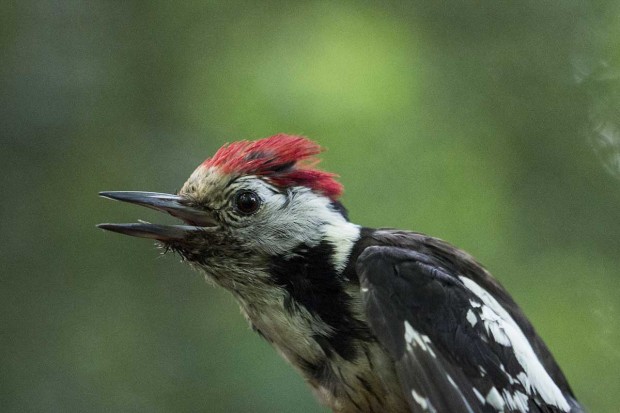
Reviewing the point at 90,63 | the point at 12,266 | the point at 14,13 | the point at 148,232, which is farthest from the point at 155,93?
the point at 148,232

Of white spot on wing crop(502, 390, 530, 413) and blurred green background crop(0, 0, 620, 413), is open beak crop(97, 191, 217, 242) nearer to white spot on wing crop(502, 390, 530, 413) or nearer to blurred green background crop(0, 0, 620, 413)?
white spot on wing crop(502, 390, 530, 413)

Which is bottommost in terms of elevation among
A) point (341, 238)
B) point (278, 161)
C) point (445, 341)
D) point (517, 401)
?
point (517, 401)

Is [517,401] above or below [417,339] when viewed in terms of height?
below

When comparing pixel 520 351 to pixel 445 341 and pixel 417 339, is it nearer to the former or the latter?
pixel 445 341

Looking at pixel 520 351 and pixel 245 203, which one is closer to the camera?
pixel 520 351

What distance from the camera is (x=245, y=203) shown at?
9.84ft

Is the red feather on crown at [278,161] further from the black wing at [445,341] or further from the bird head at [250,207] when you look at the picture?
the black wing at [445,341]

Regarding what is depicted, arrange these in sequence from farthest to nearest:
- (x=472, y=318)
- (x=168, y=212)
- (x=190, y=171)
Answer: (x=190, y=171) < (x=168, y=212) < (x=472, y=318)

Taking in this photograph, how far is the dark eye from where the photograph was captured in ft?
9.82

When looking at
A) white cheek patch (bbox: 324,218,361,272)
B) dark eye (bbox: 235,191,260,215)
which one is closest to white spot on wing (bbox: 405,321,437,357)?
white cheek patch (bbox: 324,218,361,272)

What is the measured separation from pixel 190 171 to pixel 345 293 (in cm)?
254

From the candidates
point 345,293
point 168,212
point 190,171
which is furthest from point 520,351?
point 190,171

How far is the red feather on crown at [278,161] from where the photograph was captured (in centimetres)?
304

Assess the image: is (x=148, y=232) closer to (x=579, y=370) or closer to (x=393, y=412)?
(x=393, y=412)
